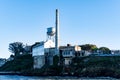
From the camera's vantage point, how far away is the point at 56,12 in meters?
128

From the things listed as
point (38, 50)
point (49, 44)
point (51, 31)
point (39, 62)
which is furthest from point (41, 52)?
point (51, 31)

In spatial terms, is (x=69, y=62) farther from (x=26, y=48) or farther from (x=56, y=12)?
(x=26, y=48)

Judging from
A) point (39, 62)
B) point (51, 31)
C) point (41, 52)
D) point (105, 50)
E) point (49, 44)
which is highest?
point (51, 31)

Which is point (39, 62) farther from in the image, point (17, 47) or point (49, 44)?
point (17, 47)

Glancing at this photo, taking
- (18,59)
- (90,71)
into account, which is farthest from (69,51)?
(18,59)

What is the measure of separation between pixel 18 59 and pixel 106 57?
5132 centimetres

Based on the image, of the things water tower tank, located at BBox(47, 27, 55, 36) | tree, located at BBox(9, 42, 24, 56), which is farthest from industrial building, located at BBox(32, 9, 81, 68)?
tree, located at BBox(9, 42, 24, 56)

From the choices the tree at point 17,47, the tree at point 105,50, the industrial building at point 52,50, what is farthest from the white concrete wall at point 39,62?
the tree at point 17,47

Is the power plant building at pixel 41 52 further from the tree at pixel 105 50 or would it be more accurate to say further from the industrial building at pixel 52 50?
the tree at pixel 105 50

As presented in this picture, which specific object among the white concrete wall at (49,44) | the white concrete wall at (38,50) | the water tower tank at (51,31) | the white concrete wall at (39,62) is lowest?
the white concrete wall at (39,62)

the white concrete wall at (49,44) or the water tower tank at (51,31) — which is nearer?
the white concrete wall at (49,44)

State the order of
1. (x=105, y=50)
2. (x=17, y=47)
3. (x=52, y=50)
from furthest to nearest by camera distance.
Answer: (x=17, y=47) < (x=105, y=50) < (x=52, y=50)

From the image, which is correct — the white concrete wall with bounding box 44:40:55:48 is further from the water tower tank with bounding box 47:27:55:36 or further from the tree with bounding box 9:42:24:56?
the tree with bounding box 9:42:24:56

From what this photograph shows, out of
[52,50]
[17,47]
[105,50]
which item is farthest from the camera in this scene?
[17,47]
